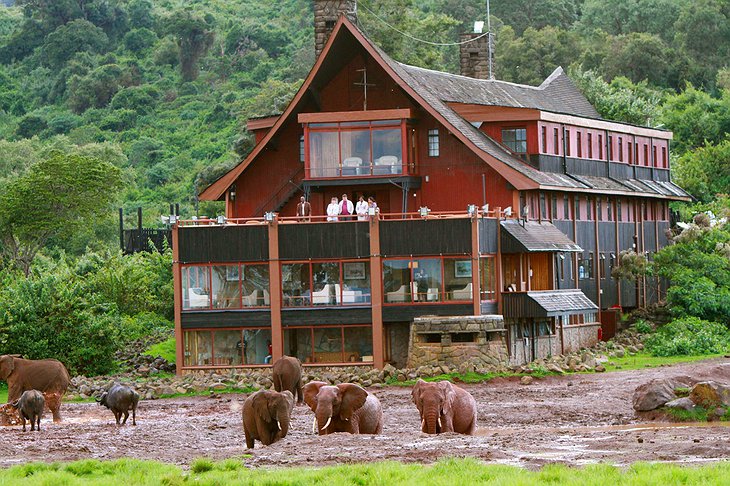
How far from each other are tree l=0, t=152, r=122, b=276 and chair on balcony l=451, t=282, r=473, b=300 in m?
36.7

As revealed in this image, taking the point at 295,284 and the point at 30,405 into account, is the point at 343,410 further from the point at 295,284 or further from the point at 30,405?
the point at 295,284

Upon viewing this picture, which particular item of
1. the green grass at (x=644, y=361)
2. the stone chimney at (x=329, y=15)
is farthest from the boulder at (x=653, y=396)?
the stone chimney at (x=329, y=15)

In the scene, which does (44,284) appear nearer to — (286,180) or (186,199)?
(286,180)

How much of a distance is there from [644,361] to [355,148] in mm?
13662

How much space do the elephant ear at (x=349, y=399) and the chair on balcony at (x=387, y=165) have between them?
2915cm

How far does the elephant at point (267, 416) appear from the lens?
104 ft

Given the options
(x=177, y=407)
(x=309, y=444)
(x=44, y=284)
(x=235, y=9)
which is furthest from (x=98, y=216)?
(x=235, y=9)

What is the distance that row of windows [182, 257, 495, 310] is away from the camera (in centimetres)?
5528

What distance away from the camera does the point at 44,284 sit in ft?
185

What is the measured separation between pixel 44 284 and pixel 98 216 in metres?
38.2

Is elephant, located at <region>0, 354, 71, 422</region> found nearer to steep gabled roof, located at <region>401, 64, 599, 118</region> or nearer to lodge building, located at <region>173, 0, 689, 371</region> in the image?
lodge building, located at <region>173, 0, 689, 371</region>

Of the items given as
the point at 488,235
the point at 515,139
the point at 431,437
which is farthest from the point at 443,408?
the point at 515,139

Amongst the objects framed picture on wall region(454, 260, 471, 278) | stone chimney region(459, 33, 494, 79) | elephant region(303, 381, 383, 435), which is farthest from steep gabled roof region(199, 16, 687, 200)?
elephant region(303, 381, 383, 435)

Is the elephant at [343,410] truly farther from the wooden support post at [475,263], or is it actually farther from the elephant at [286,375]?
the wooden support post at [475,263]
